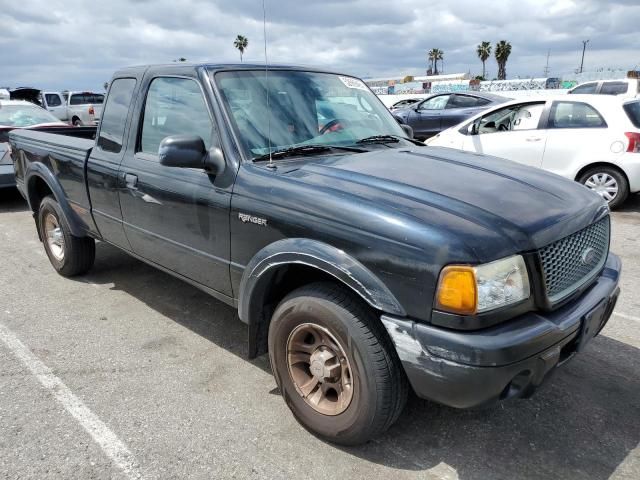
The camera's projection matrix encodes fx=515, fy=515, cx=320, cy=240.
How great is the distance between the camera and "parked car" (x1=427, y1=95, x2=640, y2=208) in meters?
7.03

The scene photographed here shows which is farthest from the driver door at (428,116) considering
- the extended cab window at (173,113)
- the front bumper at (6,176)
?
the extended cab window at (173,113)

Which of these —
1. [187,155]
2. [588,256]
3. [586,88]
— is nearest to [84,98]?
[586,88]

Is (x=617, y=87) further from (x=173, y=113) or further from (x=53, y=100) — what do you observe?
(x=53, y=100)

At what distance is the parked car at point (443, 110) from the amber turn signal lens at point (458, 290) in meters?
11.2

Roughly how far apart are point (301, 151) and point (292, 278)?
2.52ft

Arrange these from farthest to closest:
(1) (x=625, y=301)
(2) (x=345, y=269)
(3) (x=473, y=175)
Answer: (1) (x=625, y=301) < (3) (x=473, y=175) < (2) (x=345, y=269)

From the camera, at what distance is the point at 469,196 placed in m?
2.43

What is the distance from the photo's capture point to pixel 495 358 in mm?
2025

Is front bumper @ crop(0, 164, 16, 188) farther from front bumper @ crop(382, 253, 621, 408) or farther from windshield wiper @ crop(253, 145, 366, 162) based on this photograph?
front bumper @ crop(382, 253, 621, 408)

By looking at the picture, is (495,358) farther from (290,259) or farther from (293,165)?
(293,165)

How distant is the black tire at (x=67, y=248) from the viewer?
4750 millimetres

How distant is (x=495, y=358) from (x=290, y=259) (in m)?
1.04

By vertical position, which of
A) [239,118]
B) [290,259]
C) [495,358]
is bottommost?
[495,358]

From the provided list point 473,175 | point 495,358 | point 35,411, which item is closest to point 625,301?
point 473,175
